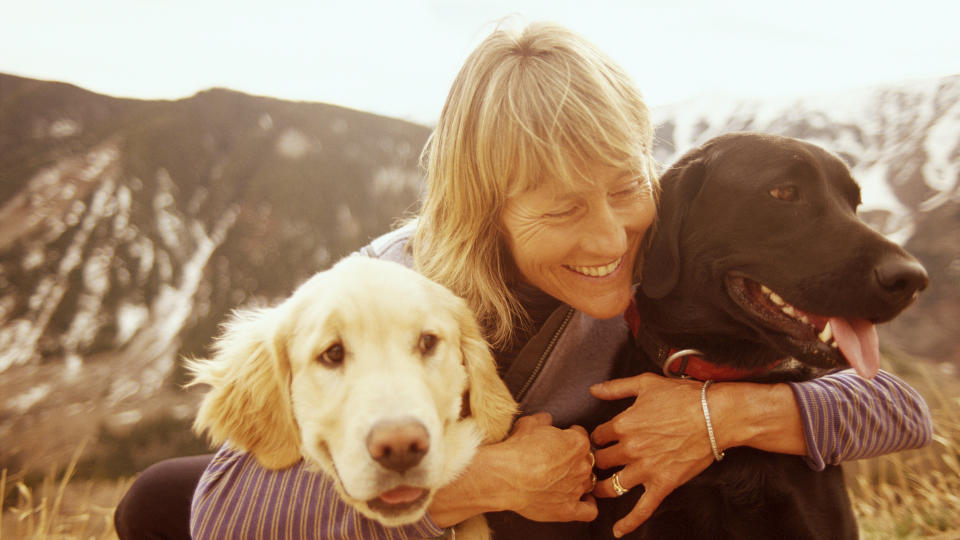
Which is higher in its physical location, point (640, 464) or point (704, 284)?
point (704, 284)

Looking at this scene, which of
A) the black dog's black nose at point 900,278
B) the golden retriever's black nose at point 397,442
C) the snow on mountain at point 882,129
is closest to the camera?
the golden retriever's black nose at point 397,442

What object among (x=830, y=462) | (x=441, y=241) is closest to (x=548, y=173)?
(x=441, y=241)

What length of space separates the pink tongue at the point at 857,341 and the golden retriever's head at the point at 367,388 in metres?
0.85

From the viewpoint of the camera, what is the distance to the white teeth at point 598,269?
5.85 ft

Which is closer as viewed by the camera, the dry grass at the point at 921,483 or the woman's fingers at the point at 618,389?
the woman's fingers at the point at 618,389

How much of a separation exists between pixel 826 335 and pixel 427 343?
99 cm

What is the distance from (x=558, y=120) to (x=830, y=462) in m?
1.14

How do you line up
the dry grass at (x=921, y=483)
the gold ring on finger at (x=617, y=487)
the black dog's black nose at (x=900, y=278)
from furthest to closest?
the dry grass at (x=921, y=483) → the gold ring on finger at (x=617, y=487) → the black dog's black nose at (x=900, y=278)

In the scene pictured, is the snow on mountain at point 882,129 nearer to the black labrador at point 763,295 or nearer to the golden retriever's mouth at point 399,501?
the black labrador at point 763,295

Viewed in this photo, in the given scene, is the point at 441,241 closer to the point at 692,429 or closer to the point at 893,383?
the point at 692,429

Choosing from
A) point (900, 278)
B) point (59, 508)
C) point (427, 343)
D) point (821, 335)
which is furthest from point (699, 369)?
point (59, 508)

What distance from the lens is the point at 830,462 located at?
148 centimetres

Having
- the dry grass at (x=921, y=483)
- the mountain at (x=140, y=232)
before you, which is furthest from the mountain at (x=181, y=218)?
the dry grass at (x=921, y=483)

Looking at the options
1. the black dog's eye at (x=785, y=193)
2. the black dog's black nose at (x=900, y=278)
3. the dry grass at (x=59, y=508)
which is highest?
the black dog's eye at (x=785, y=193)
